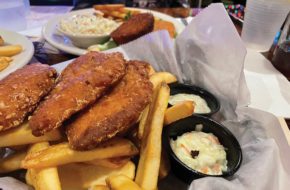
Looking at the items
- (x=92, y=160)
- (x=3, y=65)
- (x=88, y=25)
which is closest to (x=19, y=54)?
(x=3, y=65)

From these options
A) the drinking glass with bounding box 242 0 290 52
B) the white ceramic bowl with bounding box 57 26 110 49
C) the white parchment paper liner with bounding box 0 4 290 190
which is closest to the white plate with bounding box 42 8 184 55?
the white ceramic bowl with bounding box 57 26 110 49

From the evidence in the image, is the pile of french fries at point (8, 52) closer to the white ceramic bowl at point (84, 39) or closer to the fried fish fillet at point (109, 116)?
the white ceramic bowl at point (84, 39)

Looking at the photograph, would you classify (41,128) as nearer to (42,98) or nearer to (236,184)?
(42,98)

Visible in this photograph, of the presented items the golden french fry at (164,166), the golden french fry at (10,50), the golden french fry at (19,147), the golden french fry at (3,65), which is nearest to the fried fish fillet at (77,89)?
the golden french fry at (19,147)

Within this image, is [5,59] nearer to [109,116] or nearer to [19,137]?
[19,137]

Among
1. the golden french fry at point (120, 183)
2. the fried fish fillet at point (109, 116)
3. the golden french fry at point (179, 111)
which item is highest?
the fried fish fillet at point (109, 116)

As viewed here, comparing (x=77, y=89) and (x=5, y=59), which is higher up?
(x=77, y=89)
